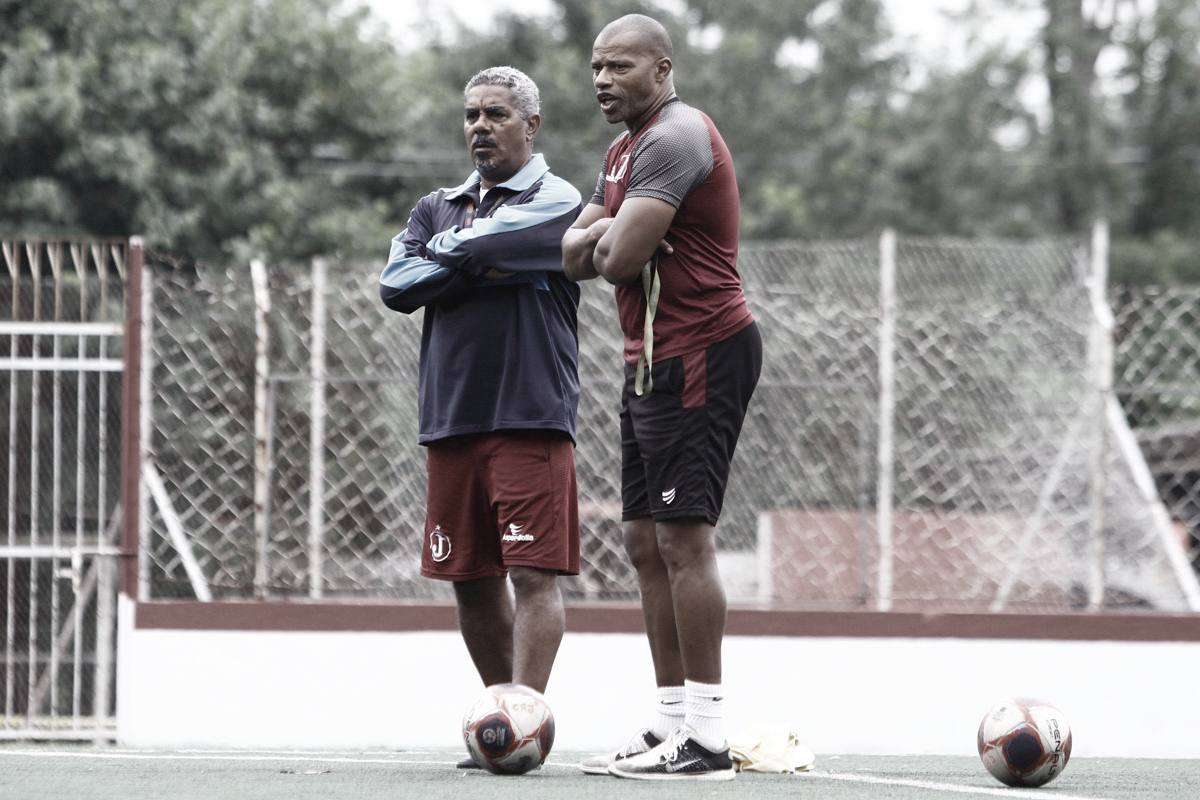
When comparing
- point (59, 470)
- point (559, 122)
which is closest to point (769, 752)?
point (59, 470)

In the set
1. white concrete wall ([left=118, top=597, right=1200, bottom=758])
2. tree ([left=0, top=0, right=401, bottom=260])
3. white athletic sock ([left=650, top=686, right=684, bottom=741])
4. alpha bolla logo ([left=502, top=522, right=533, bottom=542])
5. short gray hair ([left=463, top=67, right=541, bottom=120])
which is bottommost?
white concrete wall ([left=118, top=597, right=1200, bottom=758])

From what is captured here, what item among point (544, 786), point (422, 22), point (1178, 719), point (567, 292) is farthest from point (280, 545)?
point (422, 22)

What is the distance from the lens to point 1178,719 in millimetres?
5465

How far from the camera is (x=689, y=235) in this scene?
339cm

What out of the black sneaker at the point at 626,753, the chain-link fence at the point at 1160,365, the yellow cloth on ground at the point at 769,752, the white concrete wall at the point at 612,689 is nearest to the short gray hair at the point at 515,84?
the black sneaker at the point at 626,753

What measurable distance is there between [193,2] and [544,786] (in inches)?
357

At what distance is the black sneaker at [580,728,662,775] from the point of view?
3387mm

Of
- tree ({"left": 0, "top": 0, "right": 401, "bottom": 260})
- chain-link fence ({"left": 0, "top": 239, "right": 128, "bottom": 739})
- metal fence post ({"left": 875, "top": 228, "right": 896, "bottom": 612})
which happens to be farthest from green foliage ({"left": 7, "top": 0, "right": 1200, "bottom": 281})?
metal fence post ({"left": 875, "top": 228, "right": 896, "bottom": 612})

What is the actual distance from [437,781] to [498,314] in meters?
1.19

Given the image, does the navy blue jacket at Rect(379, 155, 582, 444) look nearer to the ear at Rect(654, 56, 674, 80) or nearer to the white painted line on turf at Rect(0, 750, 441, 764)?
the ear at Rect(654, 56, 674, 80)

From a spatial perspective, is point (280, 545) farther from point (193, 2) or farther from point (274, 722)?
point (193, 2)

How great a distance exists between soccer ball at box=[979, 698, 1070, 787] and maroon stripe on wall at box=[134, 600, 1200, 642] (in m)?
2.28

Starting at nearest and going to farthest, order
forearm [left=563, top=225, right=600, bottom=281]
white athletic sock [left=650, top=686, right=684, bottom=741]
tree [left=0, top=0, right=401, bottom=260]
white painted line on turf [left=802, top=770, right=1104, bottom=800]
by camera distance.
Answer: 1. white painted line on turf [left=802, top=770, right=1104, bottom=800]
2. forearm [left=563, top=225, right=600, bottom=281]
3. white athletic sock [left=650, top=686, right=684, bottom=741]
4. tree [left=0, top=0, right=401, bottom=260]

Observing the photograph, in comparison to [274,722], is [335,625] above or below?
above
